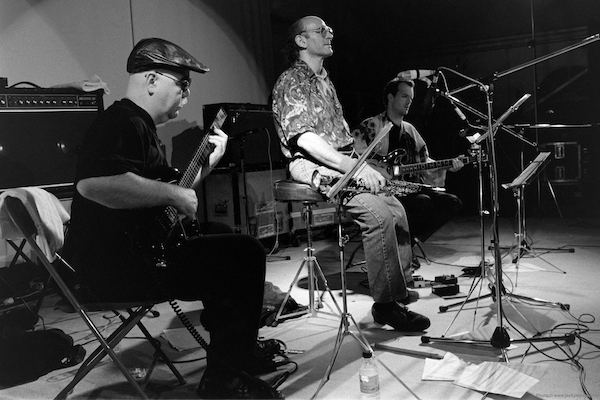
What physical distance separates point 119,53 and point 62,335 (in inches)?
146

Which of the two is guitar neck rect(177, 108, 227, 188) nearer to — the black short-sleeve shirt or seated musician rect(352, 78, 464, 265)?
the black short-sleeve shirt

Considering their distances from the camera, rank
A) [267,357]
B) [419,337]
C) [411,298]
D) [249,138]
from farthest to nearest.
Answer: [249,138] < [411,298] < [419,337] < [267,357]

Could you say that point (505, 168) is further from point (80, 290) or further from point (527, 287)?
point (80, 290)

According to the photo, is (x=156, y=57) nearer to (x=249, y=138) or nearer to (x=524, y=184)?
(x=524, y=184)

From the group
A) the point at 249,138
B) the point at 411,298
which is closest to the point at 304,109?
the point at 411,298

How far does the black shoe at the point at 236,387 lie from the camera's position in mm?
2238

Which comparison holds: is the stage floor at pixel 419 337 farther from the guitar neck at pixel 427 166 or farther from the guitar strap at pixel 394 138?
the guitar strap at pixel 394 138

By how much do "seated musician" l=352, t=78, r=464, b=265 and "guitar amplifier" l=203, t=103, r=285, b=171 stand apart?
1.37m

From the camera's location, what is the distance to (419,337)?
3082 mm

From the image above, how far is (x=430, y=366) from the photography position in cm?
260

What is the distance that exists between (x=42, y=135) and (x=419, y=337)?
308cm

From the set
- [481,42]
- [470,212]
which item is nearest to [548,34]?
[481,42]

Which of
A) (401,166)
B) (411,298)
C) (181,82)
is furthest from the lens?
(401,166)

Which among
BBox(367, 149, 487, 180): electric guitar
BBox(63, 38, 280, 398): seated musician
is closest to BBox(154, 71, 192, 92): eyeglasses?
BBox(63, 38, 280, 398): seated musician
